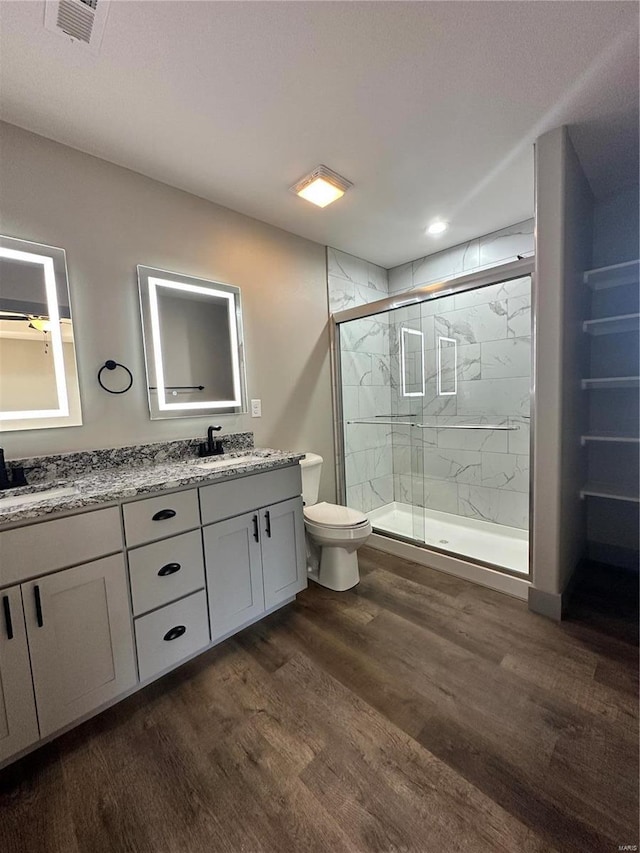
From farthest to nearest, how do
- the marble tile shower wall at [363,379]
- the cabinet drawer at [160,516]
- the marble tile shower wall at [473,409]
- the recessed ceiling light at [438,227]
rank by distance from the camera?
the marble tile shower wall at [363,379], the marble tile shower wall at [473,409], the recessed ceiling light at [438,227], the cabinet drawer at [160,516]

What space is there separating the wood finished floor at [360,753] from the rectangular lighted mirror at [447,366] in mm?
1875

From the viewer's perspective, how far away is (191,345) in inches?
81.6

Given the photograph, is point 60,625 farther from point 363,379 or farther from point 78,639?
point 363,379

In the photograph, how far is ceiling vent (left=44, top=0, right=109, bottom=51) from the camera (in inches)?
41.0

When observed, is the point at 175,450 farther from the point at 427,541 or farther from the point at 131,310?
the point at 427,541

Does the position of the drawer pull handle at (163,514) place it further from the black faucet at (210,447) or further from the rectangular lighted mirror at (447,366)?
the rectangular lighted mirror at (447,366)

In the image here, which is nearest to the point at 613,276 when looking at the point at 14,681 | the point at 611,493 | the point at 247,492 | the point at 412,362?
the point at 611,493

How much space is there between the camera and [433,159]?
5.97 ft

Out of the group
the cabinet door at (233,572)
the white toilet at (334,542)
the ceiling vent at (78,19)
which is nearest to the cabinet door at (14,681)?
the cabinet door at (233,572)

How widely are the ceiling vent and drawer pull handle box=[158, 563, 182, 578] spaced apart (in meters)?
1.93

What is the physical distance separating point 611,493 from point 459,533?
3.82ft

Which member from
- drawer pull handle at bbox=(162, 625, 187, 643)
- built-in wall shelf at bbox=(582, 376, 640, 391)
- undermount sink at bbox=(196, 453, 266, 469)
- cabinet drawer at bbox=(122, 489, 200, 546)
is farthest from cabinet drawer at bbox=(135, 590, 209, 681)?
built-in wall shelf at bbox=(582, 376, 640, 391)

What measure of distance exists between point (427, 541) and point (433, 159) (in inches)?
98.0

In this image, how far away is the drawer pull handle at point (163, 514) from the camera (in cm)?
143
